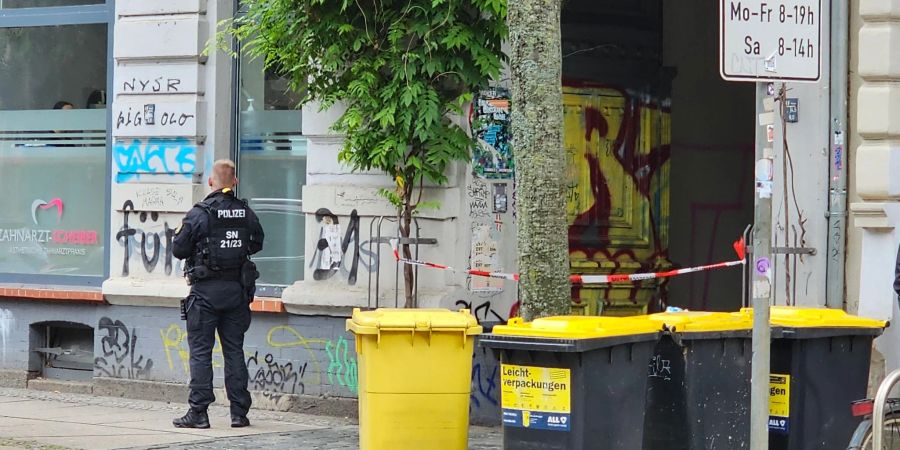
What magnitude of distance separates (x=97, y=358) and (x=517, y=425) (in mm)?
6590

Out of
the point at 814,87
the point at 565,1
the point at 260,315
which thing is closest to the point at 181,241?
the point at 260,315

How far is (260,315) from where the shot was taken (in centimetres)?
1198

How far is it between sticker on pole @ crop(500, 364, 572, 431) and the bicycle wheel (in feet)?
4.68

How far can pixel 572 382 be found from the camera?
23.2 ft

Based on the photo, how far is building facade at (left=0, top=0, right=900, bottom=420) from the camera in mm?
10180

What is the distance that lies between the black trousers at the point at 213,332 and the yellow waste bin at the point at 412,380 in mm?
2182

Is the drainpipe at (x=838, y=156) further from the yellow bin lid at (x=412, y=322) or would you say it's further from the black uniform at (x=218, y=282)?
the black uniform at (x=218, y=282)

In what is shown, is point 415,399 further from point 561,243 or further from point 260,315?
point 260,315

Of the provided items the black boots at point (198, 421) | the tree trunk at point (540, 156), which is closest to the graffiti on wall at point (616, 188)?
the black boots at point (198, 421)

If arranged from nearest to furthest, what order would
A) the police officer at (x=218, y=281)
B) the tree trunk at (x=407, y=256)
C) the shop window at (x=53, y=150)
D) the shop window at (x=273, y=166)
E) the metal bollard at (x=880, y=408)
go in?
the metal bollard at (x=880, y=408), the police officer at (x=218, y=281), the tree trunk at (x=407, y=256), the shop window at (x=273, y=166), the shop window at (x=53, y=150)

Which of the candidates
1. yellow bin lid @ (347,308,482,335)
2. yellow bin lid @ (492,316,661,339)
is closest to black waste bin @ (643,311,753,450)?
yellow bin lid @ (492,316,661,339)

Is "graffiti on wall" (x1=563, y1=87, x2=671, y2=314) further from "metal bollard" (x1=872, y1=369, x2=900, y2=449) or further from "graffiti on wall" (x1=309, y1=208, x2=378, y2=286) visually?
"metal bollard" (x1=872, y1=369, x2=900, y2=449)

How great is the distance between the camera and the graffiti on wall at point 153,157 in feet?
40.6

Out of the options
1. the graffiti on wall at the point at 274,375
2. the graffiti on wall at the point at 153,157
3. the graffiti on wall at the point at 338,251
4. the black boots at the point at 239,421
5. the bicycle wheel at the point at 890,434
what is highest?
the graffiti on wall at the point at 153,157
